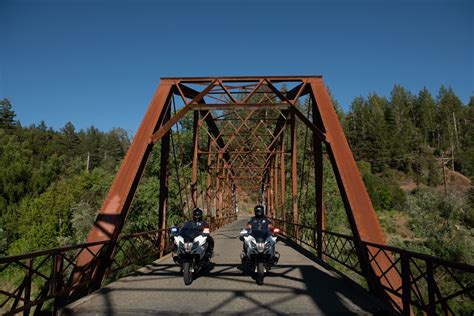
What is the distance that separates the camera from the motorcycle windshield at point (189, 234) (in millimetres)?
6805

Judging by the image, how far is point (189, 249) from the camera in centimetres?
668

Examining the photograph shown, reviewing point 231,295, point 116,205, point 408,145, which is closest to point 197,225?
point 116,205

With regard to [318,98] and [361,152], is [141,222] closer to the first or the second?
[318,98]

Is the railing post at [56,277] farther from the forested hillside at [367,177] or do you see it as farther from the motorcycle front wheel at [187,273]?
the forested hillside at [367,177]

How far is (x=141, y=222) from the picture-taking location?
23984mm

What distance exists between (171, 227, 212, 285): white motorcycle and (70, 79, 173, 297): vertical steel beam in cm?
120

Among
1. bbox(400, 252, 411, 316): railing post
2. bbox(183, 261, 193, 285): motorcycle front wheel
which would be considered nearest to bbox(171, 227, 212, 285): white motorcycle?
bbox(183, 261, 193, 285): motorcycle front wheel

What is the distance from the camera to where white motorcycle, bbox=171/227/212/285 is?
656 centimetres

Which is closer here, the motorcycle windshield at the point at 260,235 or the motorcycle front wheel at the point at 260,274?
the motorcycle front wheel at the point at 260,274

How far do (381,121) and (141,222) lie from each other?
6349 centimetres

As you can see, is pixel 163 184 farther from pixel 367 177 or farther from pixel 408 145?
pixel 408 145

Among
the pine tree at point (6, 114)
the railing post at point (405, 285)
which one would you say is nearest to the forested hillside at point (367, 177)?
the pine tree at point (6, 114)

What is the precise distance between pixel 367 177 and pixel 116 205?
60.5 meters

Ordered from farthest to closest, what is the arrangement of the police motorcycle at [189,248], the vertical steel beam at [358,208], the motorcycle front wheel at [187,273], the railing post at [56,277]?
the police motorcycle at [189,248] < the motorcycle front wheel at [187,273] < the vertical steel beam at [358,208] < the railing post at [56,277]
